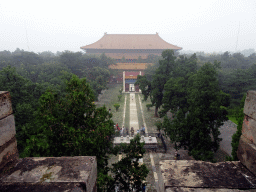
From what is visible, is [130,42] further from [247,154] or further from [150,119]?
[247,154]

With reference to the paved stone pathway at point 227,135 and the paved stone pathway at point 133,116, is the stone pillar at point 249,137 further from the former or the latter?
the paved stone pathway at point 133,116

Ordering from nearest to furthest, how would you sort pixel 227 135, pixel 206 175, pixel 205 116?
1. pixel 206 175
2. pixel 205 116
3. pixel 227 135

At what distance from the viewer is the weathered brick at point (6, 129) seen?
1.98m

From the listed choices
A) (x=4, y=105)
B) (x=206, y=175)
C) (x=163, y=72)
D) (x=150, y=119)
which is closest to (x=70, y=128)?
(x=4, y=105)

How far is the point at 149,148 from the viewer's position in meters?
9.70

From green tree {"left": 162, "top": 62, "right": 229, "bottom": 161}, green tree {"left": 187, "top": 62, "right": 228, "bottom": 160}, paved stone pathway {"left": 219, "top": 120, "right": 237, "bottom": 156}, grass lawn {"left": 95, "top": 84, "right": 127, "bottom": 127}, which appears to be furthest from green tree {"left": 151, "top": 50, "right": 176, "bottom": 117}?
paved stone pathway {"left": 219, "top": 120, "right": 237, "bottom": 156}

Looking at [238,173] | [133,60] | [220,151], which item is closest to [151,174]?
[220,151]

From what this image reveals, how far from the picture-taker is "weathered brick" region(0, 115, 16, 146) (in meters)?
1.98

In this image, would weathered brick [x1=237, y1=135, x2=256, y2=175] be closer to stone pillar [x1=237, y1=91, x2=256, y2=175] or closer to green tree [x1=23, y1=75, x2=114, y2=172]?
stone pillar [x1=237, y1=91, x2=256, y2=175]

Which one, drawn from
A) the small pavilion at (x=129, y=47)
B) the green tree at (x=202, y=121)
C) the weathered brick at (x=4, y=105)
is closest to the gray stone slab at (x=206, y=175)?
the weathered brick at (x=4, y=105)

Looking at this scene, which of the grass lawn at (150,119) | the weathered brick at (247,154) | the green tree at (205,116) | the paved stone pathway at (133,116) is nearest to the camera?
the weathered brick at (247,154)

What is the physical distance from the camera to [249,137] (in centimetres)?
202

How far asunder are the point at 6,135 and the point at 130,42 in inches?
1459

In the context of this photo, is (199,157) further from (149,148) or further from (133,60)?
(133,60)
